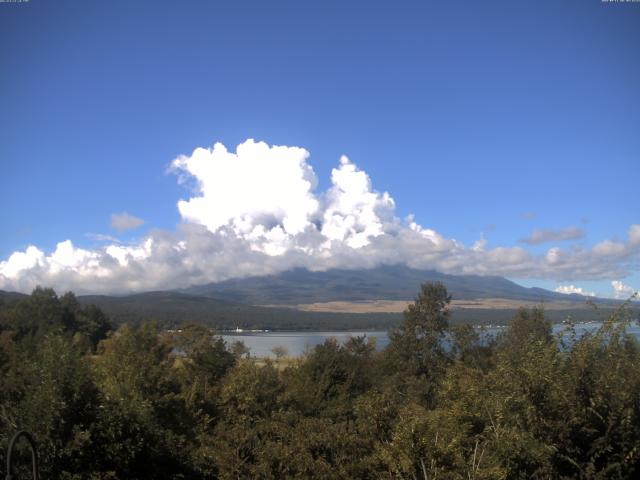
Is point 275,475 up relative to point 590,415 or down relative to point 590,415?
down

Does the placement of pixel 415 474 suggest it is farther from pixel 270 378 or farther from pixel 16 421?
pixel 270 378

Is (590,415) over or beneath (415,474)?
over

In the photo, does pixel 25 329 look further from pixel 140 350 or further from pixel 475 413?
pixel 475 413

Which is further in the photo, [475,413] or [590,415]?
[475,413]

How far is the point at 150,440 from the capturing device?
14898mm

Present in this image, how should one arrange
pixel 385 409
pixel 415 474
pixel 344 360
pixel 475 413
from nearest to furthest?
pixel 415 474, pixel 385 409, pixel 475 413, pixel 344 360

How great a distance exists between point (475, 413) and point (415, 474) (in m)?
4.23

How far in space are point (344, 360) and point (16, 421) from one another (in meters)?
29.6

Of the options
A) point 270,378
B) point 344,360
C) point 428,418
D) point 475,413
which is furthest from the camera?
point 344,360

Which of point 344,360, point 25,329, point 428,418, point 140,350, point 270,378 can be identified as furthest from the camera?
point 25,329

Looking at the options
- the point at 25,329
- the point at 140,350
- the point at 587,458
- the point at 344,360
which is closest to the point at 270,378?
the point at 344,360

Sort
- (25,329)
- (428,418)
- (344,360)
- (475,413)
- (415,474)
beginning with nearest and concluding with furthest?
(415,474) < (428,418) < (475,413) < (344,360) < (25,329)

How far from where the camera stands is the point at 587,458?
12.2 metres

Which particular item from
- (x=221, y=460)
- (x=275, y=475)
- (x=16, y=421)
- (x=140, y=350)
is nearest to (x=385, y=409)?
(x=275, y=475)
